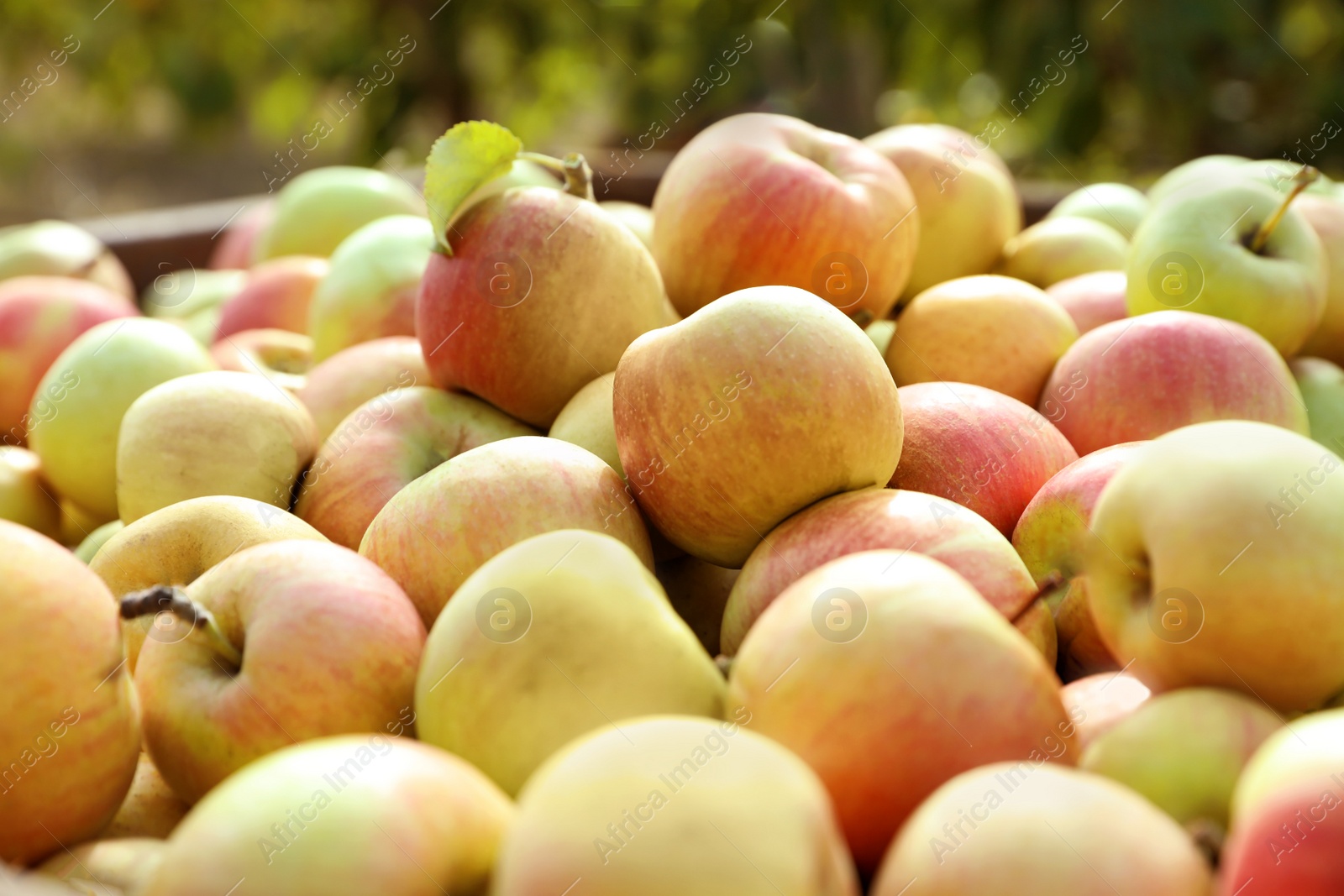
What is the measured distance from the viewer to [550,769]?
564 mm

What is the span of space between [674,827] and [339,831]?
0.16 m

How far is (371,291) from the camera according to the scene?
149 centimetres

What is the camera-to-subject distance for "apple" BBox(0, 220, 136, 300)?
2029mm

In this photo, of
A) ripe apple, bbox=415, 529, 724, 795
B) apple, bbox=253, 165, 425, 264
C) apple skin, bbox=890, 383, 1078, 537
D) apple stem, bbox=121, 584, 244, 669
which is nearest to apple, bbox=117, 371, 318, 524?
apple stem, bbox=121, 584, 244, 669

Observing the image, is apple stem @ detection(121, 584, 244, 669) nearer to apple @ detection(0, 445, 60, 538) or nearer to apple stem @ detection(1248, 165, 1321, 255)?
apple @ detection(0, 445, 60, 538)

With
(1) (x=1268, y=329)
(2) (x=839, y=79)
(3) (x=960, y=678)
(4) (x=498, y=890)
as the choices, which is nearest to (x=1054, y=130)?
(2) (x=839, y=79)

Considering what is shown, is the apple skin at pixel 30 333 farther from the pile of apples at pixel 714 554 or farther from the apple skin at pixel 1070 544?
the apple skin at pixel 1070 544

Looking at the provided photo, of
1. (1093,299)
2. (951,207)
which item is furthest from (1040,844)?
(951,207)

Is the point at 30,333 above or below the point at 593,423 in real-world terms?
above

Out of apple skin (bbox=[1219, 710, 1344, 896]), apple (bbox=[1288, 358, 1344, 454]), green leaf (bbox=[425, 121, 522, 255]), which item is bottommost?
apple (bbox=[1288, 358, 1344, 454])

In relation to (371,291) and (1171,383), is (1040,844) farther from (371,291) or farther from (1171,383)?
(371,291)

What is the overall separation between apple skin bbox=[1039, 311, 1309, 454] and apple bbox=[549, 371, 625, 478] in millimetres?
460

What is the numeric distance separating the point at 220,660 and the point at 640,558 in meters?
0.34

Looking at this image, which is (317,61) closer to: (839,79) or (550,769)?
(839,79)
